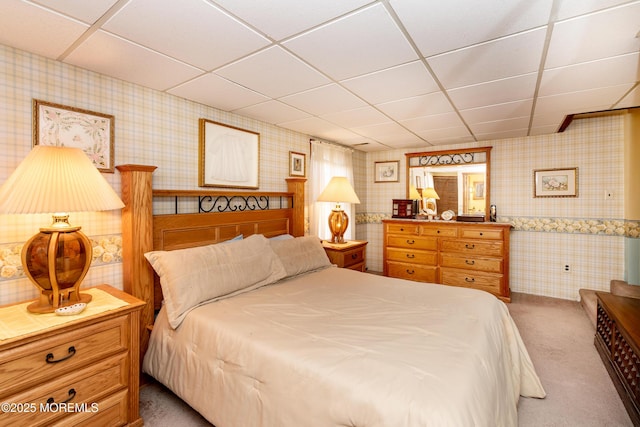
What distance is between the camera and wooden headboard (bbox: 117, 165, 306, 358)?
2.15 m

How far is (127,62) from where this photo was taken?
6.37ft

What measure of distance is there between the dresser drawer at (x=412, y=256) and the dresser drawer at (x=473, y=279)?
A: 211mm

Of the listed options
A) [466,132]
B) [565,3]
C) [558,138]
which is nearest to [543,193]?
[558,138]

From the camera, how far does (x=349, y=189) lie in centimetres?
388

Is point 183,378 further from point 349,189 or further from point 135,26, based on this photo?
point 349,189

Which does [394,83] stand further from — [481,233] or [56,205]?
[481,233]

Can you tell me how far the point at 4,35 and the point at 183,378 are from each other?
7.07 feet

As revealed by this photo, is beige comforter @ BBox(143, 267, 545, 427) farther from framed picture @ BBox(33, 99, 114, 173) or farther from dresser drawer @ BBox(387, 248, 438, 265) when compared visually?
dresser drawer @ BBox(387, 248, 438, 265)

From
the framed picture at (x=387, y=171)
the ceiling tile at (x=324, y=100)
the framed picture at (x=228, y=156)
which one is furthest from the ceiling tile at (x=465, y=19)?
the framed picture at (x=387, y=171)

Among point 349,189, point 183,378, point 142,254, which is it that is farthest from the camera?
point 349,189

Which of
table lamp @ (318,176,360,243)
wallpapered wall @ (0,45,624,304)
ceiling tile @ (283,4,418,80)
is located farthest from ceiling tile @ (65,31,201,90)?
table lamp @ (318,176,360,243)

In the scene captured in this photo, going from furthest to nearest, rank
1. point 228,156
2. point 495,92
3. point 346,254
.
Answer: point 346,254, point 228,156, point 495,92

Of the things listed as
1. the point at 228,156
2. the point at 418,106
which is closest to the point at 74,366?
the point at 228,156

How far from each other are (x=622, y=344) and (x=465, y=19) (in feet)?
8.07
